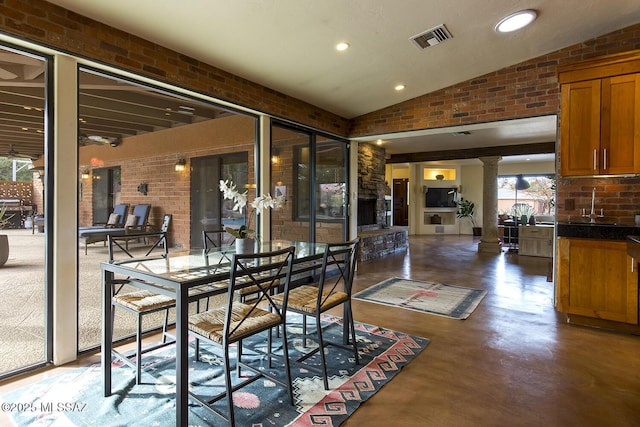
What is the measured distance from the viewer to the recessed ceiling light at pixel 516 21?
10.2 feet

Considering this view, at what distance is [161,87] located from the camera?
3148 millimetres

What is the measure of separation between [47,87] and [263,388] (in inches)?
100

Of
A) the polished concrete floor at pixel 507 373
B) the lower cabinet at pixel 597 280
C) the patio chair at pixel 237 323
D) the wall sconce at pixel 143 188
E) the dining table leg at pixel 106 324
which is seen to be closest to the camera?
the patio chair at pixel 237 323

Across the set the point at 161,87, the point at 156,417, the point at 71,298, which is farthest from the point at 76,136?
the point at 156,417

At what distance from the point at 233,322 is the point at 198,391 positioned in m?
0.55

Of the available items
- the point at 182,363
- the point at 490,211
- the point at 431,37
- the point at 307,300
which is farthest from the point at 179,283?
the point at 490,211

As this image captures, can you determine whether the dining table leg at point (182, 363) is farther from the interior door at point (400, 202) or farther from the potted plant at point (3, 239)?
the interior door at point (400, 202)

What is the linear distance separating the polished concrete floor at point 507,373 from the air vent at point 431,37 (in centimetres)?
277

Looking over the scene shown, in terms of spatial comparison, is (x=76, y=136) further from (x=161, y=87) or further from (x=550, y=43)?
(x=550, y=43)

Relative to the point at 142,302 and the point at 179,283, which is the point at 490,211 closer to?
the point at 142,302

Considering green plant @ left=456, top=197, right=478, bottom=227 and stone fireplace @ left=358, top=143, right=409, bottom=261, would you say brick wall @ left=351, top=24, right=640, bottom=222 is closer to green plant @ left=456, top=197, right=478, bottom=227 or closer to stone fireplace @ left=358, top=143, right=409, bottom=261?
stone fireplace @ left=358, top=143, right=409, bottom=261

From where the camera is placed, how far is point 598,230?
130 inches

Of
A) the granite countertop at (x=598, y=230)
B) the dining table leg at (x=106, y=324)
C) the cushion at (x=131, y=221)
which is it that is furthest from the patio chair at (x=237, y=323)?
the cushion at (x=131, y=221)

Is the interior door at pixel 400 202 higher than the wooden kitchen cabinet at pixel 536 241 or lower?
higher
